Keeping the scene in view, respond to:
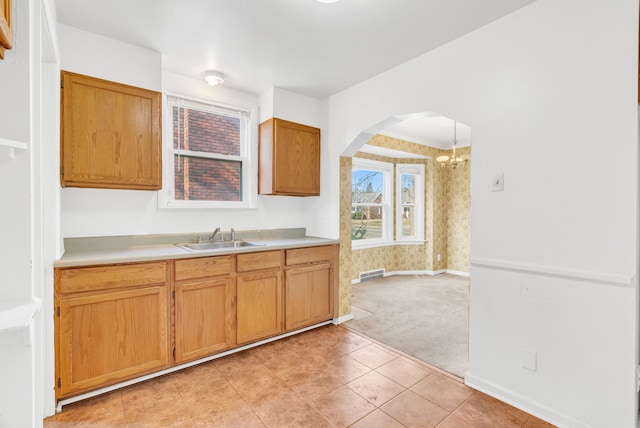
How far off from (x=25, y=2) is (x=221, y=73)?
76.5 inches

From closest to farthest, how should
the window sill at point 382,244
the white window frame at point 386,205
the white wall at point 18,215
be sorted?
the white wall at point 18,215
the window sill at point 382,244
the white window frame at point 386,205

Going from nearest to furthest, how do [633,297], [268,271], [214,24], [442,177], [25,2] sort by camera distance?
[25,2] < [633,297] < [214,24] < [268,271] < [442,177]

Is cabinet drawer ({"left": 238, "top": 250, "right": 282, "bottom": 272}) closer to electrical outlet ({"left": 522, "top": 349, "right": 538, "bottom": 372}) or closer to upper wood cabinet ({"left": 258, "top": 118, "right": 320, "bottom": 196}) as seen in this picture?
upper wood cabinet ({"left": 258, "top": 118, "right": 320, "bottom": 196})

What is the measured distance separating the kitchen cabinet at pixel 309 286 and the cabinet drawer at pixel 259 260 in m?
0.12

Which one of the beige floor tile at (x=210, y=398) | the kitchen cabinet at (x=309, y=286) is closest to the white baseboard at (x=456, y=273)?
the kitchen cabinet at (x=309, y=286)

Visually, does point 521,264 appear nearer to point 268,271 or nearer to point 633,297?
point 633,297

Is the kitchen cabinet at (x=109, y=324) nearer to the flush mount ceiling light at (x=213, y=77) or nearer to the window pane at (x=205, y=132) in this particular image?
the window pane at (x=205, y=132)

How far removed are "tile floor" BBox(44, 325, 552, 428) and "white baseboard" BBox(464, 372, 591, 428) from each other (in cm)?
4

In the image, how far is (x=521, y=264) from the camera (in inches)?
77.0

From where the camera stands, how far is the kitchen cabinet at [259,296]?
2.70m

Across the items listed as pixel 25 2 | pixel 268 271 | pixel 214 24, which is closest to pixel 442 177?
pixel 268 271

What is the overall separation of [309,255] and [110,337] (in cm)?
176

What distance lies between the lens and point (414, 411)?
1.93 m

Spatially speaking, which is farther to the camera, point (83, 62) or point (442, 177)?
point (442, 177)
